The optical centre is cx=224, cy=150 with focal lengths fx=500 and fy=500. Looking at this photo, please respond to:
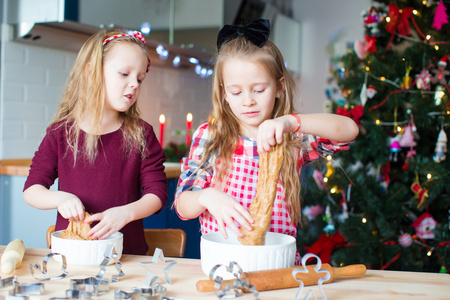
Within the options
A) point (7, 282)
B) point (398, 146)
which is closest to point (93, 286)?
point (7, 282)

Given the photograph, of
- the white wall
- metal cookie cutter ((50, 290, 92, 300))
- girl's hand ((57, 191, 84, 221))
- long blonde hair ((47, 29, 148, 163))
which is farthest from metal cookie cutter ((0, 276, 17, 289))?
the white wall

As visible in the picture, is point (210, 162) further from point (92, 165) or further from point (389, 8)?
point (389, 8)

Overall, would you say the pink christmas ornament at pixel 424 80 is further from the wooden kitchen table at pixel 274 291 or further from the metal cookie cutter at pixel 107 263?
the metal cookie cutter at pixel 107 263

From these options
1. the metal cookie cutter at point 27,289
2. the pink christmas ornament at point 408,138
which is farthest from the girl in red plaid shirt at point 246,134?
the pink christmas ornament at point 408,138

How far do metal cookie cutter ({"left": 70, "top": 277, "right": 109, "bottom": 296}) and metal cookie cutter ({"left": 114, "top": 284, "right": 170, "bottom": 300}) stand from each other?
0.13 feet

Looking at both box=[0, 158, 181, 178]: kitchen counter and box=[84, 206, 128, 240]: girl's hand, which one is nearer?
box=[84, 206, 128, 240]: girl's hand

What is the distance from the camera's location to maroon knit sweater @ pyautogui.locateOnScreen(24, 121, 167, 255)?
4.49 feet

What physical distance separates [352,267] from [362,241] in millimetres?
1342

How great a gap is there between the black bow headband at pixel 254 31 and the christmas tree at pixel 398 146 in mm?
1131

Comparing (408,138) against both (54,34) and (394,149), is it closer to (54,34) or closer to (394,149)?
(394,149)

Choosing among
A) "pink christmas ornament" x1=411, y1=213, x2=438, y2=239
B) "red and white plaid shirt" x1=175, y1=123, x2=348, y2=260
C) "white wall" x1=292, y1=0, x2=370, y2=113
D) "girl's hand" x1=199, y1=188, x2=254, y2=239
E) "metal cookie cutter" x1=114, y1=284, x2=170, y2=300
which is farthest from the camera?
"white wall" x1=292, y1=0, x2=370, y2=113

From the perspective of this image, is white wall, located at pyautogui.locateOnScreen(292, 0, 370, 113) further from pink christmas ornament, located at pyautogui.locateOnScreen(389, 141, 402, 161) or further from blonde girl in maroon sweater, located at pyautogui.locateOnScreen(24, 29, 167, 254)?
blonde girl in maroon sweater, located at pyautogui.locateOnScreen(24, 29, 167, 254)

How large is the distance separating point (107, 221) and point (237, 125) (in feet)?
1.35

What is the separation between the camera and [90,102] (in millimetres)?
1344
